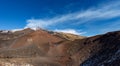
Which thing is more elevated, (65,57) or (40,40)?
(40,40)

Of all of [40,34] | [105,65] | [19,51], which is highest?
[40,34]

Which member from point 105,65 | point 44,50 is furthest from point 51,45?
point 105,65

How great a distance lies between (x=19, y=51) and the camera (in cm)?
9888

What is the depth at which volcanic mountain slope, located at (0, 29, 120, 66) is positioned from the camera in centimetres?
7636

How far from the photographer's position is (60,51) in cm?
10069

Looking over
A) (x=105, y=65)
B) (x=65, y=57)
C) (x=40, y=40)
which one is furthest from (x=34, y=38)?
(x=105, y=65)

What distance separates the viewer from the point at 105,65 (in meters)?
62.8

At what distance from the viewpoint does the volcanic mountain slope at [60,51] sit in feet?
251

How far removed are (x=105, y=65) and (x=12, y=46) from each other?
2337 inches

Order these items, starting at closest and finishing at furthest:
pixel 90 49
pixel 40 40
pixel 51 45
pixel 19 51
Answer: pixel 90 49
pixel 19 51
pixel 51 45
pixel 40 40

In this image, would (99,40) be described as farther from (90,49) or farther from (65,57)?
(65,57)

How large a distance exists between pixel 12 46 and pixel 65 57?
96.3ft

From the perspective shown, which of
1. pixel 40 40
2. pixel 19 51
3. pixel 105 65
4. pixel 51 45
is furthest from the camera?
pixel 40 40

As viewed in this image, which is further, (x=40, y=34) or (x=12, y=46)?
(x=40, y=34)
